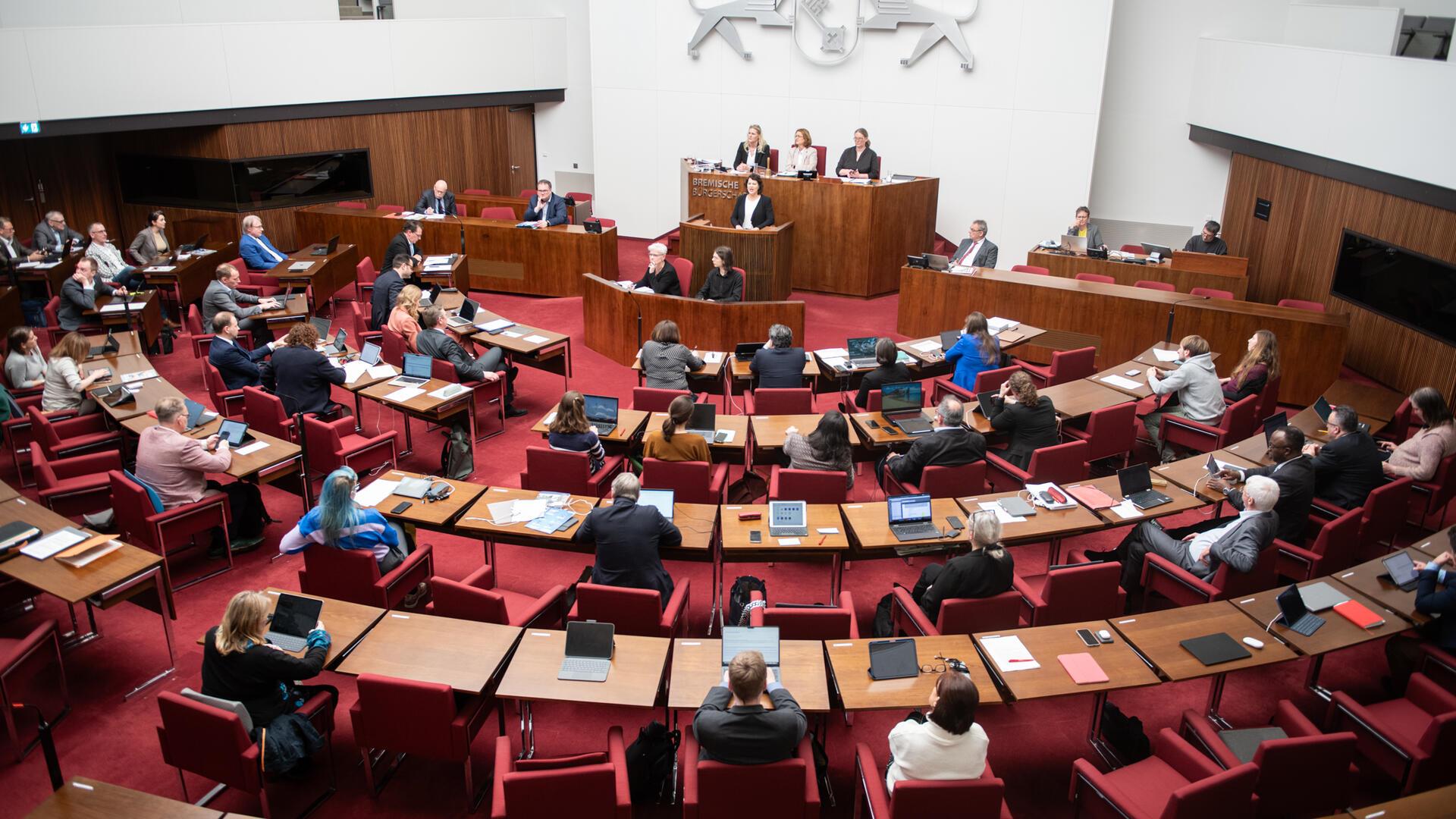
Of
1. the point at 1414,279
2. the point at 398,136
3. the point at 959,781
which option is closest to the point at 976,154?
the point at 1414,279

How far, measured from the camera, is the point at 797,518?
6.64m

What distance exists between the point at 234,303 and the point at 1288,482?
1066 centimetres

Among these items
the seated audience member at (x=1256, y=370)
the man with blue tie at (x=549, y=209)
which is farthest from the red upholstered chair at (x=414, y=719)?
the man with blue tie at (x=549, y=209)

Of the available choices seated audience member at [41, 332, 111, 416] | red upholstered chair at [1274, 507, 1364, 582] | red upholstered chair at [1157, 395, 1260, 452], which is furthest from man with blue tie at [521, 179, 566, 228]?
red upholstered chair at [1274, 507, 1364, 582]

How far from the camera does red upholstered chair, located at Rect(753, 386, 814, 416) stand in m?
8.87

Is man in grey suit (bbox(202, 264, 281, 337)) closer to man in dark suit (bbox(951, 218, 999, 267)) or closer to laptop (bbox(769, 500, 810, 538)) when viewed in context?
laptop (bbox(769, 500, 810, 538))

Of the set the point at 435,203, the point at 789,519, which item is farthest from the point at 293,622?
the point at 435,203

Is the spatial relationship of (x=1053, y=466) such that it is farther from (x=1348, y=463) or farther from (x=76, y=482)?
(x=76, y=482)

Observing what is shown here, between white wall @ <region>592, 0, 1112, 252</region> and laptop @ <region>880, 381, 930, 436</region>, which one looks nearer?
laptop @ <region>880, 381, 930, 436</region>

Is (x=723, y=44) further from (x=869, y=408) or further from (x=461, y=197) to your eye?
(x=869, y=408)

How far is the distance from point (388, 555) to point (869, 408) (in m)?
4.63

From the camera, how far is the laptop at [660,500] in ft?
21.5

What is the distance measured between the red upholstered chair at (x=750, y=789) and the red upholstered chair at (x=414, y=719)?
1320mm

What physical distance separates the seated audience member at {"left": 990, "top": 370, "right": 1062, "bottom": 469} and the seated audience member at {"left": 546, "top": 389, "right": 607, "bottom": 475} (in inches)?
135
